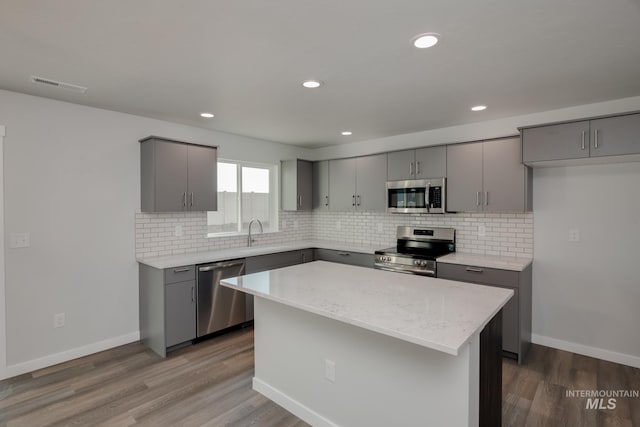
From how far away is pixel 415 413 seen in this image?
70.2 inches

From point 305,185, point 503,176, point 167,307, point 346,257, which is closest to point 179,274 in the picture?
point 167,307

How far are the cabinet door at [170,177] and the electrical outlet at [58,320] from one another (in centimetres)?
127

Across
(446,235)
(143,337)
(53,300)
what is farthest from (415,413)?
(53,300)

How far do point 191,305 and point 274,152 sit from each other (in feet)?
8.36

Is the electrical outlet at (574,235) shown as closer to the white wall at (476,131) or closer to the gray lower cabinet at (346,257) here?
the white wall at (476,131)

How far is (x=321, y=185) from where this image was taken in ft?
16.9

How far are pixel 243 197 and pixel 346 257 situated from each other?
1.67 m

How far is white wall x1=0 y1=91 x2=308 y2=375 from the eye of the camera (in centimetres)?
291

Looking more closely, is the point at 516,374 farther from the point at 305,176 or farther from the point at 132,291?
the point at 132,291

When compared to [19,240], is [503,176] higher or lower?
higher

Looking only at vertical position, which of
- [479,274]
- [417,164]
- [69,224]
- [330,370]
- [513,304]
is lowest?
[330,370]

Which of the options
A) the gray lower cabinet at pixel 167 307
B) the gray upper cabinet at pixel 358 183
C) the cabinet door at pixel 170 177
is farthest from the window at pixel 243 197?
the gray lower cabinet at pixel 167 307

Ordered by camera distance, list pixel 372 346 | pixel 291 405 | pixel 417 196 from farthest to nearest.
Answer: pixel 417 196 < pixel 291 405 < pixel 372 346

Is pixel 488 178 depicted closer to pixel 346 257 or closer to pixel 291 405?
pixel 346 257
